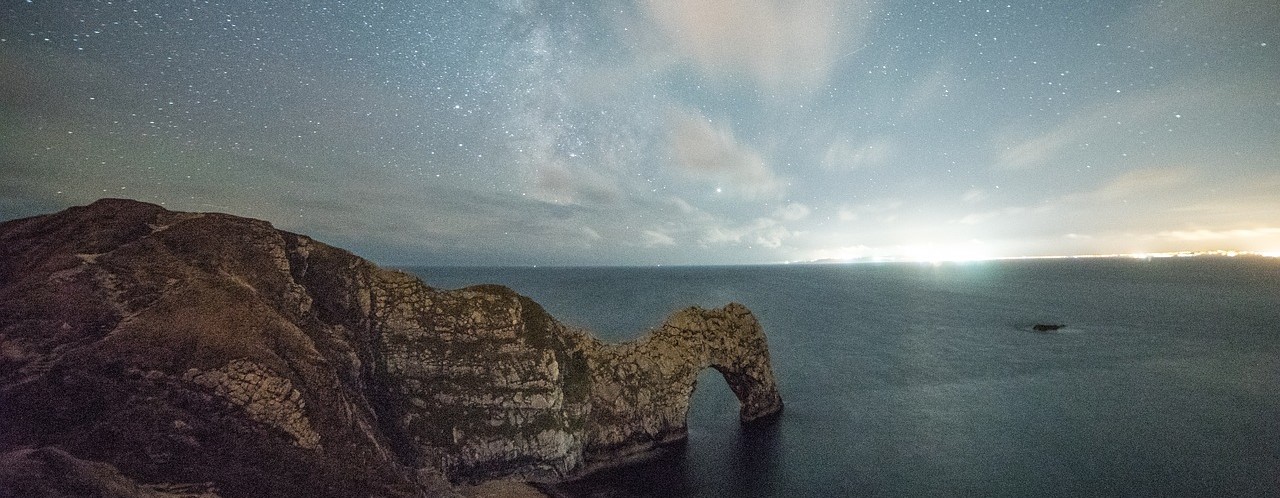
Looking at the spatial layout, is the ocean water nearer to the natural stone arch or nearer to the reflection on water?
the reflection on water

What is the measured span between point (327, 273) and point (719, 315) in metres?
24.4

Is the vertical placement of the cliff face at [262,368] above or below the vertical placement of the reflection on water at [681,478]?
above

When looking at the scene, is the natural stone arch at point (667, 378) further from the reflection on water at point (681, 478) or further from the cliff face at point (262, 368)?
the reflection on water at point (681, 478)

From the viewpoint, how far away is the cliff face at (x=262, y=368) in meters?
13.7

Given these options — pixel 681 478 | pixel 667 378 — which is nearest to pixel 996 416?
pixel 667 378

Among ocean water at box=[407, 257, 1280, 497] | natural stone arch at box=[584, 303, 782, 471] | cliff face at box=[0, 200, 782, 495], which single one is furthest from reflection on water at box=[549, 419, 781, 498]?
cliff face at box=[0, 200, 782, 495]

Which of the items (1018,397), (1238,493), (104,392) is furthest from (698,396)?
(104,392)

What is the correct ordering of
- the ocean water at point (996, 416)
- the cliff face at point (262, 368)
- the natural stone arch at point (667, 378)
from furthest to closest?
1. the natural stone arch at point (667, 378)
2. the ocean water at point (996, 416)
3. the cliff face at point (262, 368)

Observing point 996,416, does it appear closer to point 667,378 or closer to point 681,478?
point 667,378

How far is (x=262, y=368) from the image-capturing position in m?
15.4

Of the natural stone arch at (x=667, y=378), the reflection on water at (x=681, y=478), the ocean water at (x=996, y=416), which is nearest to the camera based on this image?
the reflection on water at (x=681, y=478)

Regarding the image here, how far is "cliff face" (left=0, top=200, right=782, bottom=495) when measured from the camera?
1366 cm

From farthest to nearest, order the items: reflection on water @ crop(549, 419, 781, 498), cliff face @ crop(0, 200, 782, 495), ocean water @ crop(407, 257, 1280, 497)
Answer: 1. ocean water @ crop(407, 257, 1280, 497)
2. reflection on water @ crop(549, 419, 781, 498)
3. cliff face @ crop(0, 200, 782, 495)

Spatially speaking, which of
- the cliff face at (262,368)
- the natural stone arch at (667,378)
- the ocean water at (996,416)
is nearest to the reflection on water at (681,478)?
the ocean water at (996,416)
